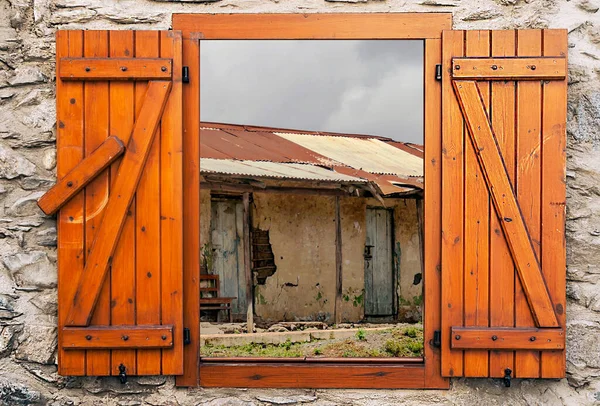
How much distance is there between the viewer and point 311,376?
370 cm

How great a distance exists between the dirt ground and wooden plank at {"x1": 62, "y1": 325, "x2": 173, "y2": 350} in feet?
15.6

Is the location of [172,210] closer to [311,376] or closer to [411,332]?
[311,376]

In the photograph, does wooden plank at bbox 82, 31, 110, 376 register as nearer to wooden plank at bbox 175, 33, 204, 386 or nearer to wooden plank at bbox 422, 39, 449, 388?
wooden plank at bbox 175, 33, 204, 386

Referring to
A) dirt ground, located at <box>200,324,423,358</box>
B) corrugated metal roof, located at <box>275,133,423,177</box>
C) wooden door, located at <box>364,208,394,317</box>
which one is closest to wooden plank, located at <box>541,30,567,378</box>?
dirt ground, located at <box>200,324,423,358</box>

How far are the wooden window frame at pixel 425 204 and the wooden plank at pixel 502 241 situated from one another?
25 centimetres

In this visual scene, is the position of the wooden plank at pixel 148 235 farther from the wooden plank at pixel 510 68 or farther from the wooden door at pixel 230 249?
the wooden door at pixel 230 249

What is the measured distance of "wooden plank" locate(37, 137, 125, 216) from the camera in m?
3.54

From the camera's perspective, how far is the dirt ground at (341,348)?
27.8ft

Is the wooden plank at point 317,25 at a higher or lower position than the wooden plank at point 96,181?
higher

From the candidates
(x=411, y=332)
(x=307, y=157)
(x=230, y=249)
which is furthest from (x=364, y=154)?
(x=411, y=332)

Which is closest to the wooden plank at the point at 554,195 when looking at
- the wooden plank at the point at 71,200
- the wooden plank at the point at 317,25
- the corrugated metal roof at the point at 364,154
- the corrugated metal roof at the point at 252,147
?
the wooden plank at the point at 317,25

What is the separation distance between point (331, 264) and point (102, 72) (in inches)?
336

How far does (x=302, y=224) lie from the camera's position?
1170 centimetres

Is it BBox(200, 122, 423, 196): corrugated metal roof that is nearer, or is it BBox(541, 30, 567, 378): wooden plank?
BBox(541, 30, 567, 378): wooden plank
